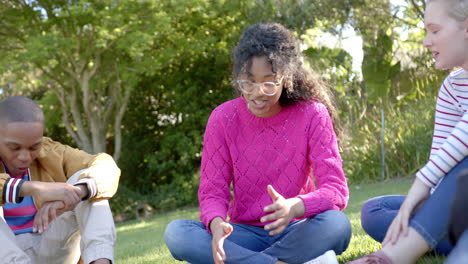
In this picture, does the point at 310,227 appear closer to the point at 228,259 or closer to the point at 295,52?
the point at 228,259

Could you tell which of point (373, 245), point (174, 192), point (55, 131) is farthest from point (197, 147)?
point (373, 245)

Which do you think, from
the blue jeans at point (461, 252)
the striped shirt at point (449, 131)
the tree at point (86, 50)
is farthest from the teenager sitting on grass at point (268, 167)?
the tree at point (86, 50)

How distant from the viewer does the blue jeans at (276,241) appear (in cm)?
264

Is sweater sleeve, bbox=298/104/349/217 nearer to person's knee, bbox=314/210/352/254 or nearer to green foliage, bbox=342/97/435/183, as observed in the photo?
person's knee, bbox=314/210/352/254

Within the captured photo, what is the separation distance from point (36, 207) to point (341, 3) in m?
11.8

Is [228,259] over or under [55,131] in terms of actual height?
over

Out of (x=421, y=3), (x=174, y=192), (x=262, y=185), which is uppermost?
(x=421, y=3)

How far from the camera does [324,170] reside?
109 inches

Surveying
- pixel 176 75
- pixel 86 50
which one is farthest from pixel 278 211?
pixel 176 75

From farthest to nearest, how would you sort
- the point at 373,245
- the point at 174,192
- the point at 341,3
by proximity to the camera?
the point at 341,3 < the point at 174,192 < the point at 373,245

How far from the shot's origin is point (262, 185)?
2.96m

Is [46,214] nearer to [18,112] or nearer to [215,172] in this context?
[18,112]

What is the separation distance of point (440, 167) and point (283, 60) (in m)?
0.99

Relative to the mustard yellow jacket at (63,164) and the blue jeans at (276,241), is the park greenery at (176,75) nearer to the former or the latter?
the mustard yellow jacket at (63,164)
